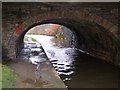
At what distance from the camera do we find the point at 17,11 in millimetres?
13469

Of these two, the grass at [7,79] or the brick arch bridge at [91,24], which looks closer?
the grass at [7,79]

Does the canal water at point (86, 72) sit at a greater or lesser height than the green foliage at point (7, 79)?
lesser

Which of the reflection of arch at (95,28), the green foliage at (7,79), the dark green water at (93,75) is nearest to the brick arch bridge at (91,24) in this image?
the reflection of arch at (95,28)

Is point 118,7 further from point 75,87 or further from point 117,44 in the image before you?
point 75,87

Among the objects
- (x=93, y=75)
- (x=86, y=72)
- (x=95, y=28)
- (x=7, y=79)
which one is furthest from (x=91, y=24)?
(x=7, y=79)

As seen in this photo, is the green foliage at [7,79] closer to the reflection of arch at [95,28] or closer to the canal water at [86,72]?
the canal water at [86,72]

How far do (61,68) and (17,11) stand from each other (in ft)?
12.5

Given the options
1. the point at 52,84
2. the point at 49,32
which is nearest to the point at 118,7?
the point at 52,84

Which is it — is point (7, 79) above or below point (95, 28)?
below

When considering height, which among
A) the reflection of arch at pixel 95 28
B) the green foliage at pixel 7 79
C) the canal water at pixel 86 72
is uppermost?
the reflection of arch at pixel 95 28

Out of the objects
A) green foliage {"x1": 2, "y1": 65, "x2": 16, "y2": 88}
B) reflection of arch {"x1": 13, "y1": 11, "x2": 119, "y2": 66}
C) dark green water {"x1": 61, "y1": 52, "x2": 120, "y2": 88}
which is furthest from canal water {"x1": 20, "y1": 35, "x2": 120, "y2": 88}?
green foliage {"x1": 2, "y1": 65, "x2": 16, "y2": 88}

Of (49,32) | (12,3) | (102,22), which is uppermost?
(12,3)

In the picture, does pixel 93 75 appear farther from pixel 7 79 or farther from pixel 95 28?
pixel 7 79

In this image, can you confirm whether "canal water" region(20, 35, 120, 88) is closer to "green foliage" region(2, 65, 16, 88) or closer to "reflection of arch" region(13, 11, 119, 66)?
"reflection of arch" region(13, 11, 119, 66)
